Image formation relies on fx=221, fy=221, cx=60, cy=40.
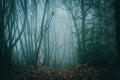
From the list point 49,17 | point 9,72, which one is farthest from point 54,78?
point 49,17

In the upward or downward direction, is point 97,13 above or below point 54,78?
above

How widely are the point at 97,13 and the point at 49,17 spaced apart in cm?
631

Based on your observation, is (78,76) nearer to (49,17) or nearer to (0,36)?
(0,36)

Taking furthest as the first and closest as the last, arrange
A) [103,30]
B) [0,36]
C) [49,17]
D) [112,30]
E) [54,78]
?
[49,17]
[103,30]
[112,30]
[0,36]
[54,78]

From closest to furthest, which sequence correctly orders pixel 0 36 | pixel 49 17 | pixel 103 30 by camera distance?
1. pixel 0 36
2. pixel 103 30
3. pixel 49 17

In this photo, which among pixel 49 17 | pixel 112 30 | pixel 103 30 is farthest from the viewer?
pixel 49 17

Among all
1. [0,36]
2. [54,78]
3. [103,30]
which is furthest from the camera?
[103,30]

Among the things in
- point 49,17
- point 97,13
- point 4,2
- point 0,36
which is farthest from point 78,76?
point 49,17

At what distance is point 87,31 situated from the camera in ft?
68.7

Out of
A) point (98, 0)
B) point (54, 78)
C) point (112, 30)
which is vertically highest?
point (98, 0)

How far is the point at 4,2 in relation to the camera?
14062mm

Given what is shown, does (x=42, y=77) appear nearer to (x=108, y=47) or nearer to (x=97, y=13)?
(x=108, y=47)

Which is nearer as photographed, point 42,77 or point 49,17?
point 42,77

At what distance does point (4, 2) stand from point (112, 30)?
9195 mm
